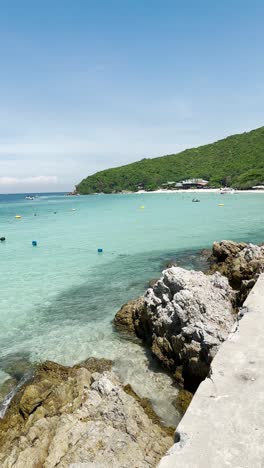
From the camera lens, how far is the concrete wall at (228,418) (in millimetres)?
3855

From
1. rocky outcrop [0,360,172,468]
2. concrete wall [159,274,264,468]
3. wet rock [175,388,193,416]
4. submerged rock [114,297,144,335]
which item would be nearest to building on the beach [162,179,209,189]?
submerged rock [114,297,144,335]

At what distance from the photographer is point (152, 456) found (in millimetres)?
6078

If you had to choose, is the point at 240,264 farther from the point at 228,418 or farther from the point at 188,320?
the point at 228,418

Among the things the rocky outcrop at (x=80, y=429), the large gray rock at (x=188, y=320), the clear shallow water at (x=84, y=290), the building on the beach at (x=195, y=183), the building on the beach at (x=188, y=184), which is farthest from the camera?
the building on the beach at (x=188, y=184)

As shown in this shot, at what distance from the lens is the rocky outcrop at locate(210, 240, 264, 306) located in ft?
43.6

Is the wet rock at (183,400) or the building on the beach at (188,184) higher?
the building on the beach at (188,184)

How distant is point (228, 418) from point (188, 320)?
21.0 ft

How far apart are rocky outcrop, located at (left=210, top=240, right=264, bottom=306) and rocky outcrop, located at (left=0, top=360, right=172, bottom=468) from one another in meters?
6.87

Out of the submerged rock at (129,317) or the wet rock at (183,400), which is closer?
the wet rock at (183,400)

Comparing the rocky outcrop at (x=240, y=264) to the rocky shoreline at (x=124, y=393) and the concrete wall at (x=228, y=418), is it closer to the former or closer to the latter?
the rocky shoreline at (x=124, y=393)

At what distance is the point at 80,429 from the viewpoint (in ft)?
21.3

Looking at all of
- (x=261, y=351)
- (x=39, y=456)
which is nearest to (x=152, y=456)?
(x=39, y=456)

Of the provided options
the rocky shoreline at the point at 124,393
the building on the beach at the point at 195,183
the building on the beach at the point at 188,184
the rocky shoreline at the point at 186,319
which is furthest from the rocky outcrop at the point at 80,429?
the building on the beach at the point at 188,184

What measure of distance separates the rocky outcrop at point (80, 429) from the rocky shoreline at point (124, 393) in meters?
0.02
